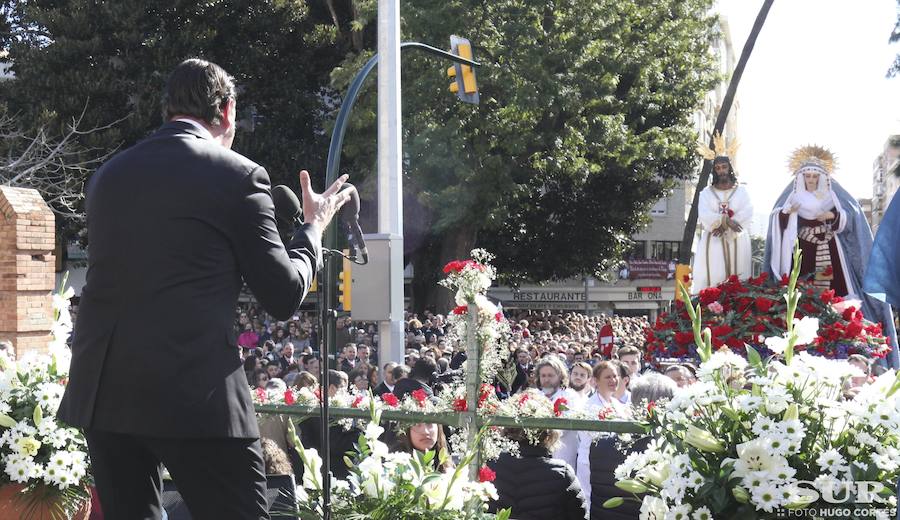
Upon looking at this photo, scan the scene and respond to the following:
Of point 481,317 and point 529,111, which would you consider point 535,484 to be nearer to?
point 481,317

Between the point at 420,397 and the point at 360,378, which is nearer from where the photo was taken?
the point at 420,397

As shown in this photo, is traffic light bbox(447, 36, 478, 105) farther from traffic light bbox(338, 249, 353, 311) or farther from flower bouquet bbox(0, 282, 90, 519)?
flower bouquet bbox(0, 282, 90, 519)

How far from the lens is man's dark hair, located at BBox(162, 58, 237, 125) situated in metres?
2.95

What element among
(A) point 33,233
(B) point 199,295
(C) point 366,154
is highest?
(C) point 366,154

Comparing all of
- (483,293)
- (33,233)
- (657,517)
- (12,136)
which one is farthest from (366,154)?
(657,517)

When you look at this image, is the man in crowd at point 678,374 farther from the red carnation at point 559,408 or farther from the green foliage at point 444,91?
the green foliage at point 444,91

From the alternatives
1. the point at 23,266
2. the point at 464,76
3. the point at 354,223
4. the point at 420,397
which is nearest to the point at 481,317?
the point at 420,397

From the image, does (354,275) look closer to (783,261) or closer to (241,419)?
(783,261)

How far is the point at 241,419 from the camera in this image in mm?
2742

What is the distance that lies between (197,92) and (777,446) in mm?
1917

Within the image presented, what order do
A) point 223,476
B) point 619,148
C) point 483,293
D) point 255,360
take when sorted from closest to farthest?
point 223,476 → point 483,293 → point 255,360 → point 619,148

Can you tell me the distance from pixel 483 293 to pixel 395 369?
5.55m

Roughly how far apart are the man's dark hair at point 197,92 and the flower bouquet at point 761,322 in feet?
19.1

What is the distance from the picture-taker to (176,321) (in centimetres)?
270
